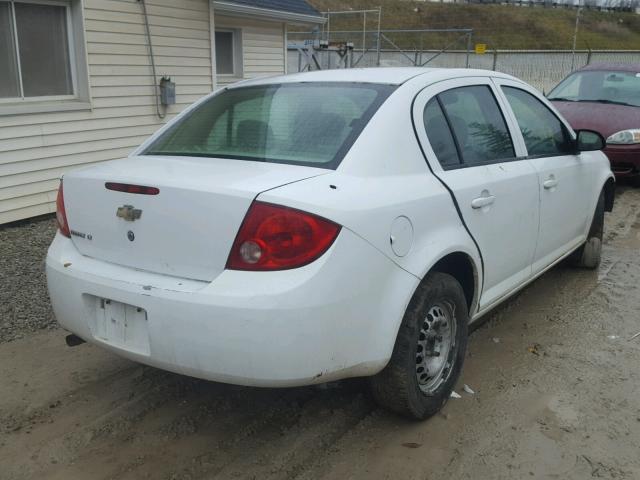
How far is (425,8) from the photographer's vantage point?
52031mm

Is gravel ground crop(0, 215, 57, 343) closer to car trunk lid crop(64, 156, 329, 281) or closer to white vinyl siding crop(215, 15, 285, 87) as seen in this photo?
car trunk lid crop(64, 156, 329, 281)

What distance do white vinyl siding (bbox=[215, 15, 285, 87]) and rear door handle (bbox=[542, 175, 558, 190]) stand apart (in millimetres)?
7840

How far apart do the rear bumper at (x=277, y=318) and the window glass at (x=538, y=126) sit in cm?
192

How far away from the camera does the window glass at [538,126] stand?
4.12 m

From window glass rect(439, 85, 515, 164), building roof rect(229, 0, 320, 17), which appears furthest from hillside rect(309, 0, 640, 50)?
window glass rect(439, 85, 515, 164)

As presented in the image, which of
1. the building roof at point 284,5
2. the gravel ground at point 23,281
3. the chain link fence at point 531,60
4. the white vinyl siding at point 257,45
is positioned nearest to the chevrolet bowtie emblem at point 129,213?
the gravel ground at point 23,281

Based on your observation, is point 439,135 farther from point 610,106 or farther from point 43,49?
point 610,106

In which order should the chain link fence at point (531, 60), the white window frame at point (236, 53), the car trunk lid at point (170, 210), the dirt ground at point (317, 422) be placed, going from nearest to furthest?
1. the car trunk lid at point (170, 210)
2. the dirt ground at point (317, 422)
3. the white window frame at point (236, 53)
4. the chain link fence at point (531, 60)

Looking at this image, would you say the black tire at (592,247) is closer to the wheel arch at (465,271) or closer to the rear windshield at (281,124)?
the wheel arch at (465,271)

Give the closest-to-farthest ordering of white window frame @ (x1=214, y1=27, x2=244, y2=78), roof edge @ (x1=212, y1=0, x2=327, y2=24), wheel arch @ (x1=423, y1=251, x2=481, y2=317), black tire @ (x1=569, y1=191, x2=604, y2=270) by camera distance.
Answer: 1. wheel arch @ (x1=423, y1=251, x2=481, y2=317)
2. black tire @ (x1=569, y1=191, x2=604, y2=270)
3. roof edge @ (x1=212, y1=0, x2=327, y2=24)
4. white window frame @ (x1=214, y1=27, x2=244, y2=78)

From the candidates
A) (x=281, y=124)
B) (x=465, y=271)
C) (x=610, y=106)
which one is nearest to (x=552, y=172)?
(x=465, y=271)

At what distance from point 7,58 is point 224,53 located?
514cm

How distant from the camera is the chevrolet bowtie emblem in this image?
271 cm

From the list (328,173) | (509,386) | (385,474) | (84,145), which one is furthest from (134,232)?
(84,145)
